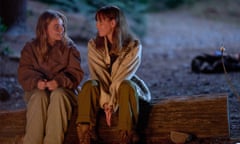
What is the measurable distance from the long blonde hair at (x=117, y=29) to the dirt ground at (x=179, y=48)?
0.63 meters

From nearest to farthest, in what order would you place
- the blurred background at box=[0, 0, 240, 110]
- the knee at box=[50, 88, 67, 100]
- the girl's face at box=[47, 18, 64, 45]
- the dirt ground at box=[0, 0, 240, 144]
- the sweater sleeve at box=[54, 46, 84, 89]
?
the knee at box=[50, 88, 67, 100] → the sweater sleeve at box=[54, 46, 84, 89] → the girl's face at box=[47, 18, 64, 45] → the dirt ground at box=[0, 0, 240, 144] → the blurred background at box=[0, 0, 240, 110]

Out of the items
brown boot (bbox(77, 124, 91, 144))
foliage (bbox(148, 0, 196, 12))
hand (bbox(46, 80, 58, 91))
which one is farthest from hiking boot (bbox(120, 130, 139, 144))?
foliage (bbox(148, 0, 196, 12))

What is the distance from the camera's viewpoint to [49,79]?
5.43 m

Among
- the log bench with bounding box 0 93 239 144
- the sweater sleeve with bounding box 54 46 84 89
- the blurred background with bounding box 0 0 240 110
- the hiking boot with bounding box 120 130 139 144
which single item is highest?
the blurred background with bounding box 0 0 240 110

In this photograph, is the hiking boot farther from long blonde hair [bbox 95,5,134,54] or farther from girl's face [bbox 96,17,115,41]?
girl's face [bbox 96,17,115,41]

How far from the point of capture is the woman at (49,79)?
5.19 m

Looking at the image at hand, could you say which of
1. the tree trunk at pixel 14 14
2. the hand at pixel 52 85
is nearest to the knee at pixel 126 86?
the hand at pixel 52 85

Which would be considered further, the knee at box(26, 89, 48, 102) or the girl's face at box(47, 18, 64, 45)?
the girl's face at box(47, 18, 64, 45)

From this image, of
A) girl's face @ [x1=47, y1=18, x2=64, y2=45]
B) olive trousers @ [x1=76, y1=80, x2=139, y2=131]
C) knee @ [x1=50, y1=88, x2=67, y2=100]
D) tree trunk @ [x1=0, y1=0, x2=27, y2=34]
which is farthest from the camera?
tree trunk @ [x1=0, y1=0, x2=27, y2=34]

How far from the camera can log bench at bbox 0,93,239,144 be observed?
5.23m

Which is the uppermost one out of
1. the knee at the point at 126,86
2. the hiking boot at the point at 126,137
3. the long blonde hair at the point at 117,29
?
the long blonde hair at the point at 117,29

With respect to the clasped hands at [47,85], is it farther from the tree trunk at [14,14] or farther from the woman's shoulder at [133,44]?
the tree trunk at [14,14]

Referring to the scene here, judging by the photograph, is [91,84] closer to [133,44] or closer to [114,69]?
[114,69]

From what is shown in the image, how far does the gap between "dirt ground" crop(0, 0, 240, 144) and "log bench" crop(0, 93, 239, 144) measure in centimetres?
13
